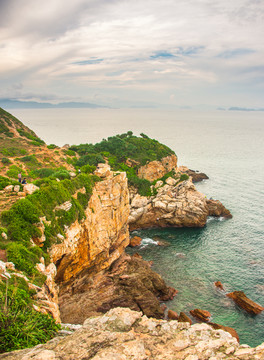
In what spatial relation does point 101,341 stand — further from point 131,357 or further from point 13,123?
point 13,123

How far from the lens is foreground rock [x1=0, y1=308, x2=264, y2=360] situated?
24.9 ft

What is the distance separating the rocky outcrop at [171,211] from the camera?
52312 mm

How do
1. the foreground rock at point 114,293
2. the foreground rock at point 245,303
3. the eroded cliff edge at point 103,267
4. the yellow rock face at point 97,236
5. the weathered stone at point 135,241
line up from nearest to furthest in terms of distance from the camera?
the yellow rock face at point 97,236 < the eroded cliff edge at point 103,267 < the foreground rock at point 114,293 < the foreground rock at point 245,303 < the weathered stone at point 135,241

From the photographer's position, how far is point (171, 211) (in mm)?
53156

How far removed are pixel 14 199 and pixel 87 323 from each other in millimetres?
14695

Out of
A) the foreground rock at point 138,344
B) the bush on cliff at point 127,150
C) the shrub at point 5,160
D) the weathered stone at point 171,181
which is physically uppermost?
the bush on cliff at point 127,150

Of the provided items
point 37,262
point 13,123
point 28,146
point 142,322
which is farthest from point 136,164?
point 142,322

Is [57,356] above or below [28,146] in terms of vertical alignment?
below

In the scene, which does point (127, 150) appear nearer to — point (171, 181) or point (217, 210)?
point (171, 181)

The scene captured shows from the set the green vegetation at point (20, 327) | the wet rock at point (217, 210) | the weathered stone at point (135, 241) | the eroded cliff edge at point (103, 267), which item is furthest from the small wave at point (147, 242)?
the green vegetation at point (20, 327)

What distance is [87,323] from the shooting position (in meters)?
9.83

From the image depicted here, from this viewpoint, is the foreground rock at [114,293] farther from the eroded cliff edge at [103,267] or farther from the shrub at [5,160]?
the shrub at [5,160]

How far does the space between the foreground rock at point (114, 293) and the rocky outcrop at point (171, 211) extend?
20.0 metres

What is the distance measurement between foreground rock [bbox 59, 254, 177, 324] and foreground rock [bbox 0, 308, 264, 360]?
14991 millimetres
